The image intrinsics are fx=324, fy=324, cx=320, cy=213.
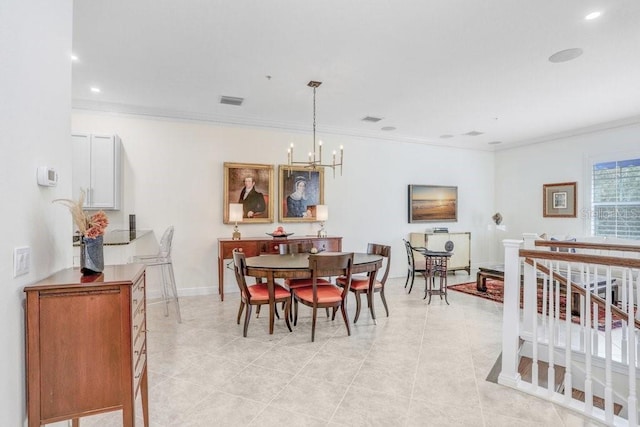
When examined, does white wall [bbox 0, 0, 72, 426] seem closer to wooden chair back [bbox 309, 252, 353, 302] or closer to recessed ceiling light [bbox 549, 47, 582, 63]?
wooden chair back [bbox 309, 252, 353, 302]

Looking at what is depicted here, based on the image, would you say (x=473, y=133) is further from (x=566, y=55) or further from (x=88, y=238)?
(x=88, y=238)

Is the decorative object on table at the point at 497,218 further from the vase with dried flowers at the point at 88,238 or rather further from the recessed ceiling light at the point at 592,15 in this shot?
the vase with dried flowers at the point at 88,238

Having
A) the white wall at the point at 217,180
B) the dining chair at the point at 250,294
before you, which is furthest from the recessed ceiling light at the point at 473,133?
the dining chair at the point at 250,294

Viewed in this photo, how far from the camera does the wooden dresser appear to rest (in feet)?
4.54

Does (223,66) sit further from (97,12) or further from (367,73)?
(367,73)

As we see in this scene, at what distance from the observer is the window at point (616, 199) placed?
17.6 feet

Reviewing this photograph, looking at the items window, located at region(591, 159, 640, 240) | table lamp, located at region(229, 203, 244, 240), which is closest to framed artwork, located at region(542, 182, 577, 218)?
window, located at region(591, 159, 640, 240)

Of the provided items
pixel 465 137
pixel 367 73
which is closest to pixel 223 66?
pixel 367 73

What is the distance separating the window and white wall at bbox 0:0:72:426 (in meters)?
7.50

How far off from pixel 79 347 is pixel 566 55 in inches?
177

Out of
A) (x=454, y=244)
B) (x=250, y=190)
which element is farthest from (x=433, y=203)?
(x=250, y=190)

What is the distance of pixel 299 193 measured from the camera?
5.69 metres

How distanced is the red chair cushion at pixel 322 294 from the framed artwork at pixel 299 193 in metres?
2.13

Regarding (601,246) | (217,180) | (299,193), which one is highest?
(217,180)
